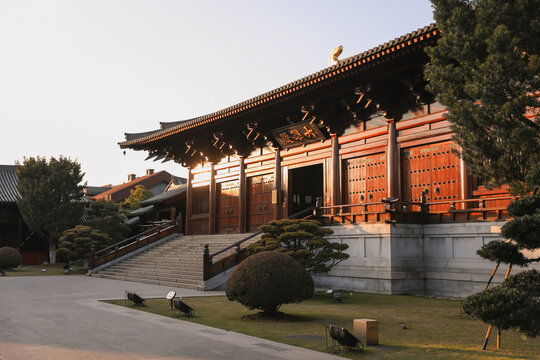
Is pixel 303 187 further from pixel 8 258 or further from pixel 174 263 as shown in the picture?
pixel 8 258

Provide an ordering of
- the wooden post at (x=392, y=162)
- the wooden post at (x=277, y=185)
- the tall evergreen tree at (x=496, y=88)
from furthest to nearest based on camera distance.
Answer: the wooden post at (x=277, y=185) → the wooden post at (x=392, y=162) → the tall evergreen tree at (x=496, y=88)

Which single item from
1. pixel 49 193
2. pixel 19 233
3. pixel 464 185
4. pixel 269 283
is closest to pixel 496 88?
pixel 269 283

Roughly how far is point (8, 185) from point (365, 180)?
32894mm

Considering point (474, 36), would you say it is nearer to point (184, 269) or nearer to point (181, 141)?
point (184, 269)

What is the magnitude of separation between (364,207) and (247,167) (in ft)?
27.2

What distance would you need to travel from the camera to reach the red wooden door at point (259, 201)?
2301 centimetres

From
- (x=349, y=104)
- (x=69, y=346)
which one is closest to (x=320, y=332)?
(x=69, y=346)

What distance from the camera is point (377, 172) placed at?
18.0 metres

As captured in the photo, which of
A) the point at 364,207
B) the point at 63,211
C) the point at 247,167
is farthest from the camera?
the point at 63,211

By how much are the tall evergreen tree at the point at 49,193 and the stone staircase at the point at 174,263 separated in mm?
10007

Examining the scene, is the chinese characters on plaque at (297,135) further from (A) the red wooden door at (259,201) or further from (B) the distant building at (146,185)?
(B) the distant building at (146,185)

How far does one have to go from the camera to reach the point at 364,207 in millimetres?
17562

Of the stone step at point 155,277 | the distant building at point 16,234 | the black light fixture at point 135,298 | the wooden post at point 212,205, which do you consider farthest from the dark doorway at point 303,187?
the distant building at point 16,234

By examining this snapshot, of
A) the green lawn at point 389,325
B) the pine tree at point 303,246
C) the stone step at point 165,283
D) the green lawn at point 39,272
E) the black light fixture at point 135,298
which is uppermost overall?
the pine tree at point 303,246
